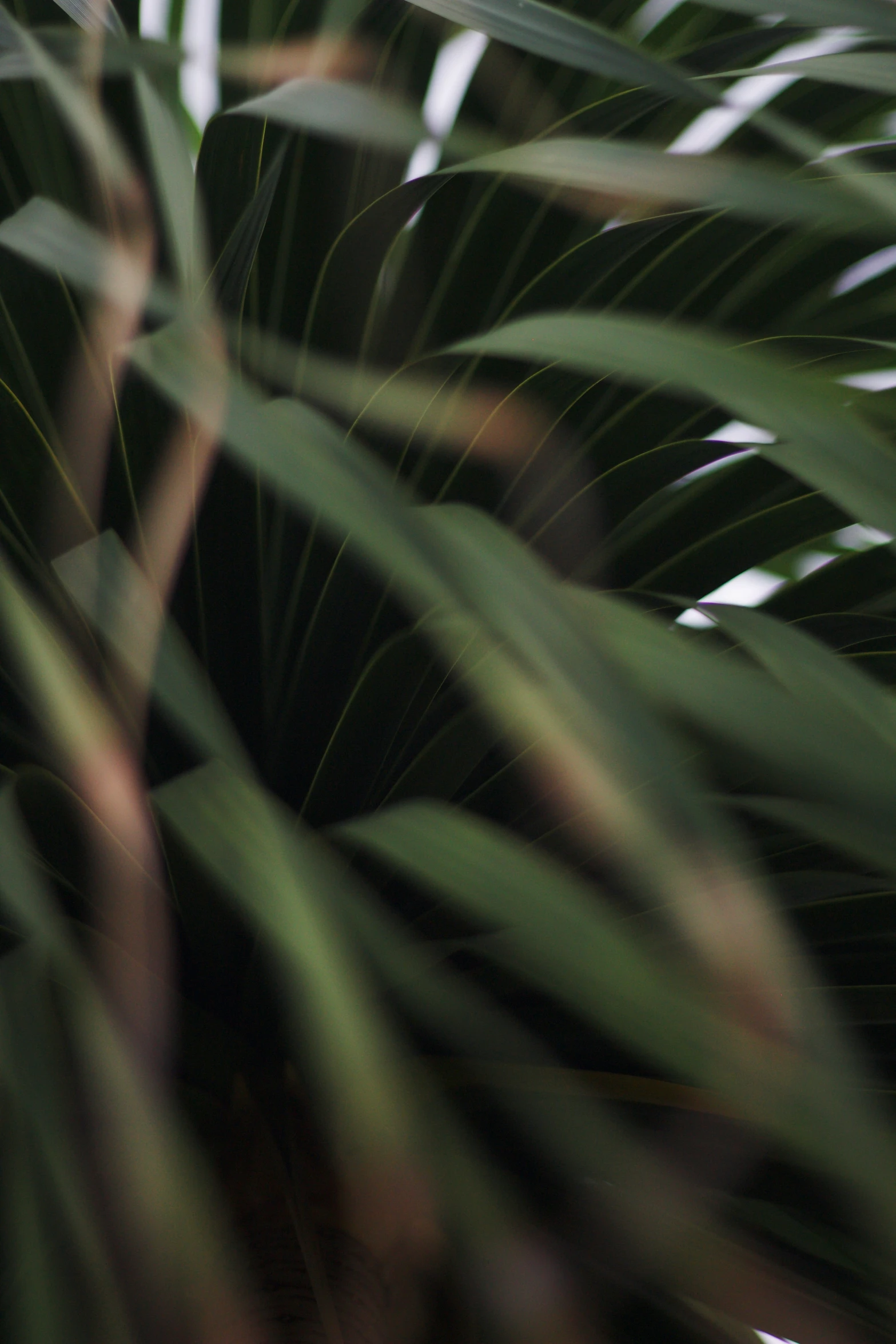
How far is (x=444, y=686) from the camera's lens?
2.14 ft

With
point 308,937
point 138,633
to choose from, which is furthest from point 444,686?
point 308,937

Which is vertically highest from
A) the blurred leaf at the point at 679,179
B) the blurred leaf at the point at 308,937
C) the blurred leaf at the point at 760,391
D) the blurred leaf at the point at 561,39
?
the blurred leaf at the point at 561,39

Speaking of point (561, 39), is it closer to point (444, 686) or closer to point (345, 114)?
point (345, 114)

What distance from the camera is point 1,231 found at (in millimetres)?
400

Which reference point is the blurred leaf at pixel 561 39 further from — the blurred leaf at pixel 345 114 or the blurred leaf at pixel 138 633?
the blurred leaf at pixel 138 633

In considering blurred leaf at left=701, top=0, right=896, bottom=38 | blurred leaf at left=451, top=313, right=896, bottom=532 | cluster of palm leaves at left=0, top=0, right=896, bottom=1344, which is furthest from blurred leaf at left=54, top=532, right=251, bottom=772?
blurred leaf at left=701, top=0, right=896, bottom=38

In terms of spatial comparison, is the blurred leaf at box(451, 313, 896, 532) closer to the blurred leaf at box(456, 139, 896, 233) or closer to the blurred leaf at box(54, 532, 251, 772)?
the blurred leaf at box(456, 139, 896, 233)

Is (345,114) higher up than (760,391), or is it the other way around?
(345,114)

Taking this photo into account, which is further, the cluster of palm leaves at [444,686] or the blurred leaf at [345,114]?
the blurred leaf at [345,114]

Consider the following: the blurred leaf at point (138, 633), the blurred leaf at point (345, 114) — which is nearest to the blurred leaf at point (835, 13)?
the blurred leaf at point (345, 114)

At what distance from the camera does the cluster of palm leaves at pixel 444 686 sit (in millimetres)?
260

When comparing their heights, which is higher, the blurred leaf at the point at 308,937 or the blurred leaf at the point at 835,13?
the blurred leaf at the point at 835,13

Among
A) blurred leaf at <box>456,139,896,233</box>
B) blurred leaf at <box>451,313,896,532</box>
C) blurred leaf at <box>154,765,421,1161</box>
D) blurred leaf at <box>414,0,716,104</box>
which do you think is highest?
blurred leaf at <box>414,0,716,104</box>

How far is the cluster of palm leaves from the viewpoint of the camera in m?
0.26
